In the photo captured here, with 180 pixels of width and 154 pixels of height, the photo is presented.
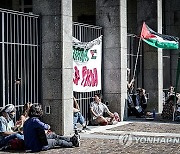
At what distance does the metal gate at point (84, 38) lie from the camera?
17.2 metres

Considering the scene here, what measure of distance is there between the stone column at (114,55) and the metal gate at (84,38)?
85 cm

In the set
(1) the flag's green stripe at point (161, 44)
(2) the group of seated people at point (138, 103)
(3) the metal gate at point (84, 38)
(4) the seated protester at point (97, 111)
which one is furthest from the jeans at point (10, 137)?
(1) the flag's green stripe at point (161, 44)

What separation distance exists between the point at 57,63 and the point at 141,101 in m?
7.85

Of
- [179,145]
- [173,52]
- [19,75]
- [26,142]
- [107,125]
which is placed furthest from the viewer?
[173,52]

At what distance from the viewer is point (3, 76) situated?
1360 centimetres

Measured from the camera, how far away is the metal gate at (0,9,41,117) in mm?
13703

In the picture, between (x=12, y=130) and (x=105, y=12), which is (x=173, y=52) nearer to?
(x=105, y=12)

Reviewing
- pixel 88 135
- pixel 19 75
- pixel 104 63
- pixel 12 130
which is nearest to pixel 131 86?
pixel 104 63

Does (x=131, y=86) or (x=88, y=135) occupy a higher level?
(x=131, y=86)

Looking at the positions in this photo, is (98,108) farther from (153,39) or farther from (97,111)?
(153,39)

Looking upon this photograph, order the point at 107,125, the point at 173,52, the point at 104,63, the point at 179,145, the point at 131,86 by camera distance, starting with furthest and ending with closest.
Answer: the point at 173,52
the point at 131,86
the point at 104,63
the point at 107,125
the point at 179,145

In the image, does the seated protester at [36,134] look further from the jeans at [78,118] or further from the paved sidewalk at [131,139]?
the jeans at [78,118]

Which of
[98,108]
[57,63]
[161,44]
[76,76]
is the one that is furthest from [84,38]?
[161,44]

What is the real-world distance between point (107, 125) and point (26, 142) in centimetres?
627
